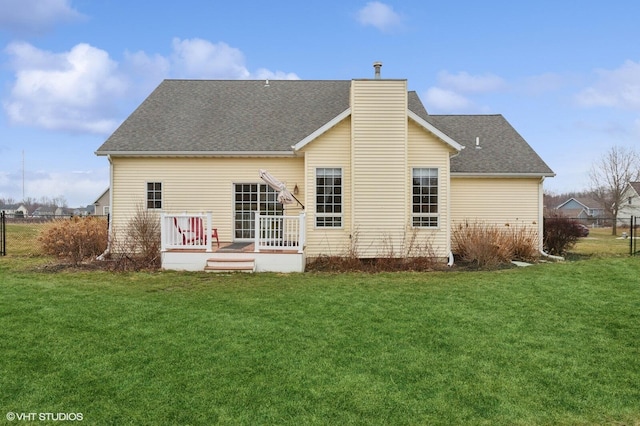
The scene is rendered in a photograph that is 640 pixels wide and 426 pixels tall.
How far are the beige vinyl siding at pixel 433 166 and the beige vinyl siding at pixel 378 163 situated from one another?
42 centimetres

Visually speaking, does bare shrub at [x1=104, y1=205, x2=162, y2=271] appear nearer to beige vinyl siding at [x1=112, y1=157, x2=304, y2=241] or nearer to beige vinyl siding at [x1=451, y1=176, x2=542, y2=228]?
beige vinyl siding at [x1=112, y1=157, x2=304, y2=241]

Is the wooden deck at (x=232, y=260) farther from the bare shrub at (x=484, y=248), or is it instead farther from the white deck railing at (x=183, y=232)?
the bare shrub at (x=484, y=248)

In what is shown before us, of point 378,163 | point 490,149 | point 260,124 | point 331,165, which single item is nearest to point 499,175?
point 490,149

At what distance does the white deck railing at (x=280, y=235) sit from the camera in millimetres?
11891

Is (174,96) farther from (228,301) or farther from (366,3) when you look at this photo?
(228,301)

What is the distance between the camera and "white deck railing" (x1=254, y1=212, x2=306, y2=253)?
1189 cm

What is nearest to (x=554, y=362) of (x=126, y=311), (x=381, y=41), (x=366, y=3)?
(x=126, y=311)

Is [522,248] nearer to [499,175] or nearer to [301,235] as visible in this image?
[499,175]

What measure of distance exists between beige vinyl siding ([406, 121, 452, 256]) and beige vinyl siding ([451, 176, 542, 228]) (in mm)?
2534

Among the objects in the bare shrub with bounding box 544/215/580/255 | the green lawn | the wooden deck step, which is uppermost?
the bare shrub with bounding box 544/215/580/255

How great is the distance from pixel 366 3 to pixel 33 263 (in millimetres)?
13698

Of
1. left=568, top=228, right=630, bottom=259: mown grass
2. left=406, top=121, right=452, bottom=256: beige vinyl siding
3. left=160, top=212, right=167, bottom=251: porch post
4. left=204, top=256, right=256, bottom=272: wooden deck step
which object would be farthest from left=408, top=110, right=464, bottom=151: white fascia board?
left=160, top=212, right=167, bottom=251: porch post

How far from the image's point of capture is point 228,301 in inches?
327

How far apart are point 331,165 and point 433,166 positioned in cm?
321
